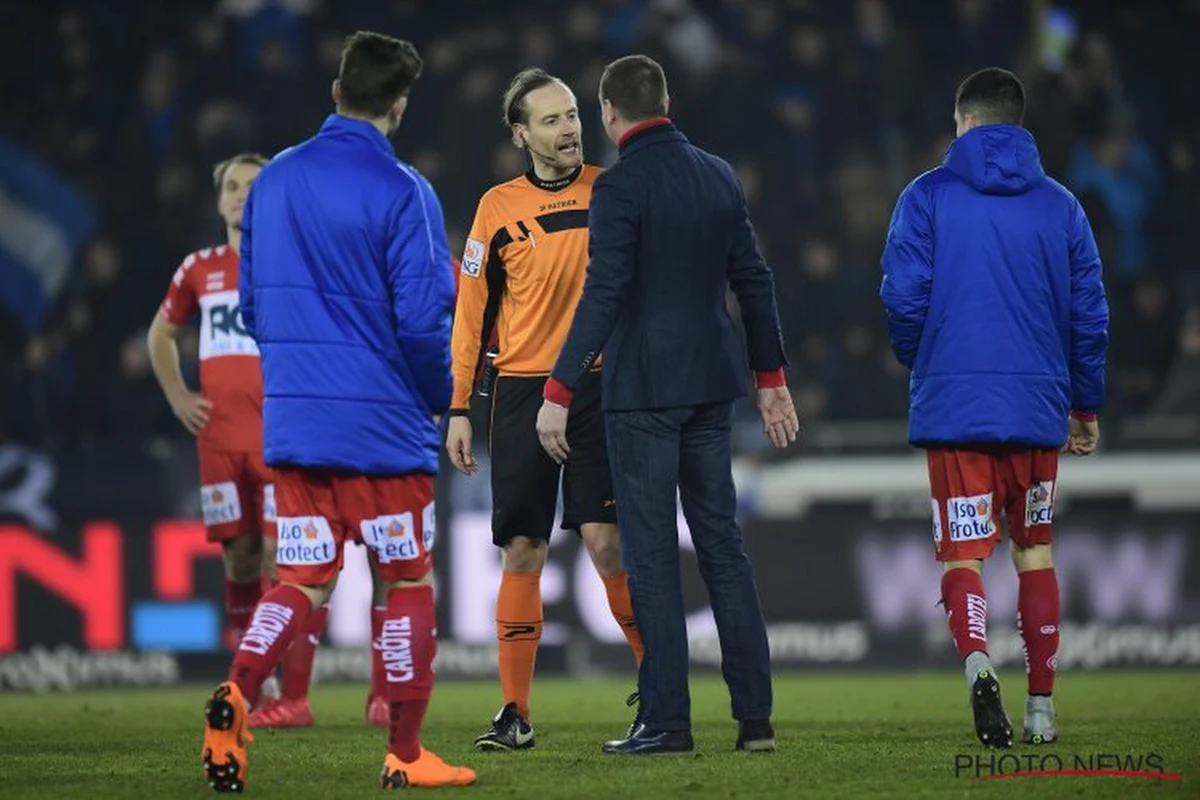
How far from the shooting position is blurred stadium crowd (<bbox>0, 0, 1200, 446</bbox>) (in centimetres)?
1484

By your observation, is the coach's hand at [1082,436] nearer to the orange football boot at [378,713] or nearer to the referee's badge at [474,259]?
the referee's badge at [474,259]

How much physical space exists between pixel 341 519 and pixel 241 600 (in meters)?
3.10

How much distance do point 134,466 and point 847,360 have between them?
5154 mm

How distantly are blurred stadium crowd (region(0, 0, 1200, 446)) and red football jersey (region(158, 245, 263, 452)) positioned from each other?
17.0ft

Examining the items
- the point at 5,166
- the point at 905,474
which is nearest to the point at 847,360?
the point at 905,474

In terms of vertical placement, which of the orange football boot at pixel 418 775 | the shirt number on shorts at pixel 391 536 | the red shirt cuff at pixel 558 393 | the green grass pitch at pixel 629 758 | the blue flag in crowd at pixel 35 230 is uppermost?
the blue flag in crowd at pixel 35 230

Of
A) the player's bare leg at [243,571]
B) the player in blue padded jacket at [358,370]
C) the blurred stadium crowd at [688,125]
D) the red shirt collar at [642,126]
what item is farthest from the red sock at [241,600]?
the blurred stadium crowd at [688,125]

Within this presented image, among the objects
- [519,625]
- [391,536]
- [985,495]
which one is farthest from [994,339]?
[391,536]

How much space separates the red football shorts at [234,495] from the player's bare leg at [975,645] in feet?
10.7

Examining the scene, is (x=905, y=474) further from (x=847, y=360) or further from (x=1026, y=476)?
(x=1026, y=476)

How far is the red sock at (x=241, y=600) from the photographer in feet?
29.5

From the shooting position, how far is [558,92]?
748 cm

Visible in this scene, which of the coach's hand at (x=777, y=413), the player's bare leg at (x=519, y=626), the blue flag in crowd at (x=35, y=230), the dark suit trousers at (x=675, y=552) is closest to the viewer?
the dark suit trousers at (x=675, y=552)

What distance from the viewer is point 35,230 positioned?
53.1 feet
